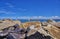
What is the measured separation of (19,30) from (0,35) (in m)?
1.30

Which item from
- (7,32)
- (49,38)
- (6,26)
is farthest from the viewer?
(6,26)

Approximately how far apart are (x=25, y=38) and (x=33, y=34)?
0.71 meters

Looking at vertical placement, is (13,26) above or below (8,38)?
above

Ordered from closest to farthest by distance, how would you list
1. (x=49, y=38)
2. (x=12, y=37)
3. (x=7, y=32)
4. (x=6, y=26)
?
(x=49, y=38) → (x=12, y=37) → (x=7, y=32) → (x=6, y=26)

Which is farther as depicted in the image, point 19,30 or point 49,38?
point 19,30

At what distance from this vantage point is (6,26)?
11734 millimetres

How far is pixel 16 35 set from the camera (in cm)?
1009

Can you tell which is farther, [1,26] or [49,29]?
[1,26]

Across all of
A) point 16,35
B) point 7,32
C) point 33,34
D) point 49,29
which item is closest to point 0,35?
point 7,32

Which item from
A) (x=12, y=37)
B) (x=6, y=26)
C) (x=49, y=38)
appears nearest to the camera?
(x=49, y=38)

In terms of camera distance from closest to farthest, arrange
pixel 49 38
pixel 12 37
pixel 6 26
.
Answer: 1. pixel 49 38
2. pixel 12 37
3. pixel 6 26

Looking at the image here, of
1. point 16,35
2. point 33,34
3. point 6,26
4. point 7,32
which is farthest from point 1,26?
point 33,34

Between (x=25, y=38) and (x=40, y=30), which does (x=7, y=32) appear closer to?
(x=25, y=38)

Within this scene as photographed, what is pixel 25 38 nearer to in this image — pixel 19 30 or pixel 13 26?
pixel 19 30
